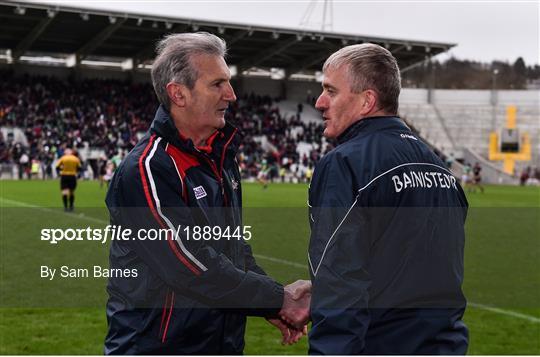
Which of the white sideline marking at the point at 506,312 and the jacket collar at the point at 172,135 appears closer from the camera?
the jacket collar at the point at 172,135

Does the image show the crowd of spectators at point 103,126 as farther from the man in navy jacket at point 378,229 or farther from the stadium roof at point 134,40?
the man in navy jacket at point 378,229

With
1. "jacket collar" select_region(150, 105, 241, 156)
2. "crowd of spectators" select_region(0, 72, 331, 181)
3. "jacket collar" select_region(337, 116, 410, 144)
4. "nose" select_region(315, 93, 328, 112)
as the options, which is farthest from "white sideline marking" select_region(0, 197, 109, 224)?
"crowd of spectators" select_region(0, 72, 331, 181)

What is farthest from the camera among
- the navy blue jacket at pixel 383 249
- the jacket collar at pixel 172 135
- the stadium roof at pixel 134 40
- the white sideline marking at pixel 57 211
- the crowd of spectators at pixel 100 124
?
the stadium roof at pixel 134 40

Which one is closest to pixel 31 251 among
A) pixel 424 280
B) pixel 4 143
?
pixel 424 280

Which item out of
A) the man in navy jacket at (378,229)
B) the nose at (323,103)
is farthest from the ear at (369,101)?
the nose at (323,103)

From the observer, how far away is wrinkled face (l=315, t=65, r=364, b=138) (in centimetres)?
279

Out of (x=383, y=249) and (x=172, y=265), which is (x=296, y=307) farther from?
(x=383, y=249)

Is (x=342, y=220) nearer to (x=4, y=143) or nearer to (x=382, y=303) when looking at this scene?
(x=382, y=303)

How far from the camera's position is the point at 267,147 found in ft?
171

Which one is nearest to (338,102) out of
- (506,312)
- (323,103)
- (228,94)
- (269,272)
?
(323,103)

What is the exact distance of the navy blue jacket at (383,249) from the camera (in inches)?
99.7

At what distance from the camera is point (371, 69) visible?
9.05ft

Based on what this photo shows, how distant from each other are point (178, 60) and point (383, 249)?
3.84ft

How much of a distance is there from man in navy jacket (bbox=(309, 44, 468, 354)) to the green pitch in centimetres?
265
